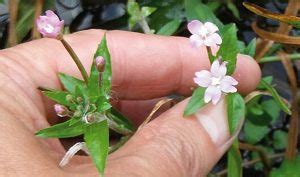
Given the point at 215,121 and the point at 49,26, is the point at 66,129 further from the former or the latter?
the point at 215,121

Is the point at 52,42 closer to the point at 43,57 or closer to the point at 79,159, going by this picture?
the point at 43,57

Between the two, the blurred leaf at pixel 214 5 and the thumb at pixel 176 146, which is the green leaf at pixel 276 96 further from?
the blurred leaf at pixel 214 5

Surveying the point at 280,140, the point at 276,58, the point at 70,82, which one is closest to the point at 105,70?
the point at 70,82

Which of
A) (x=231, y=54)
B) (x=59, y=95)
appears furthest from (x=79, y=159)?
(x=231, y=54)

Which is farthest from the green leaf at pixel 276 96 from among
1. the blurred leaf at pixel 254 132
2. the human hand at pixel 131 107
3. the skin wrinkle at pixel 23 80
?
the skin wrinkle at pixel 23 80

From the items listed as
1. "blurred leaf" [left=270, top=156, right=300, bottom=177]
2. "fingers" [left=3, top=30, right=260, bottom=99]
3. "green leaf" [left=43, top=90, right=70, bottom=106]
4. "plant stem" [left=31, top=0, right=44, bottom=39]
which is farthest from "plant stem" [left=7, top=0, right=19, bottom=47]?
"blurred leaf" [left=270, top=156, right=300, bottom=177]
